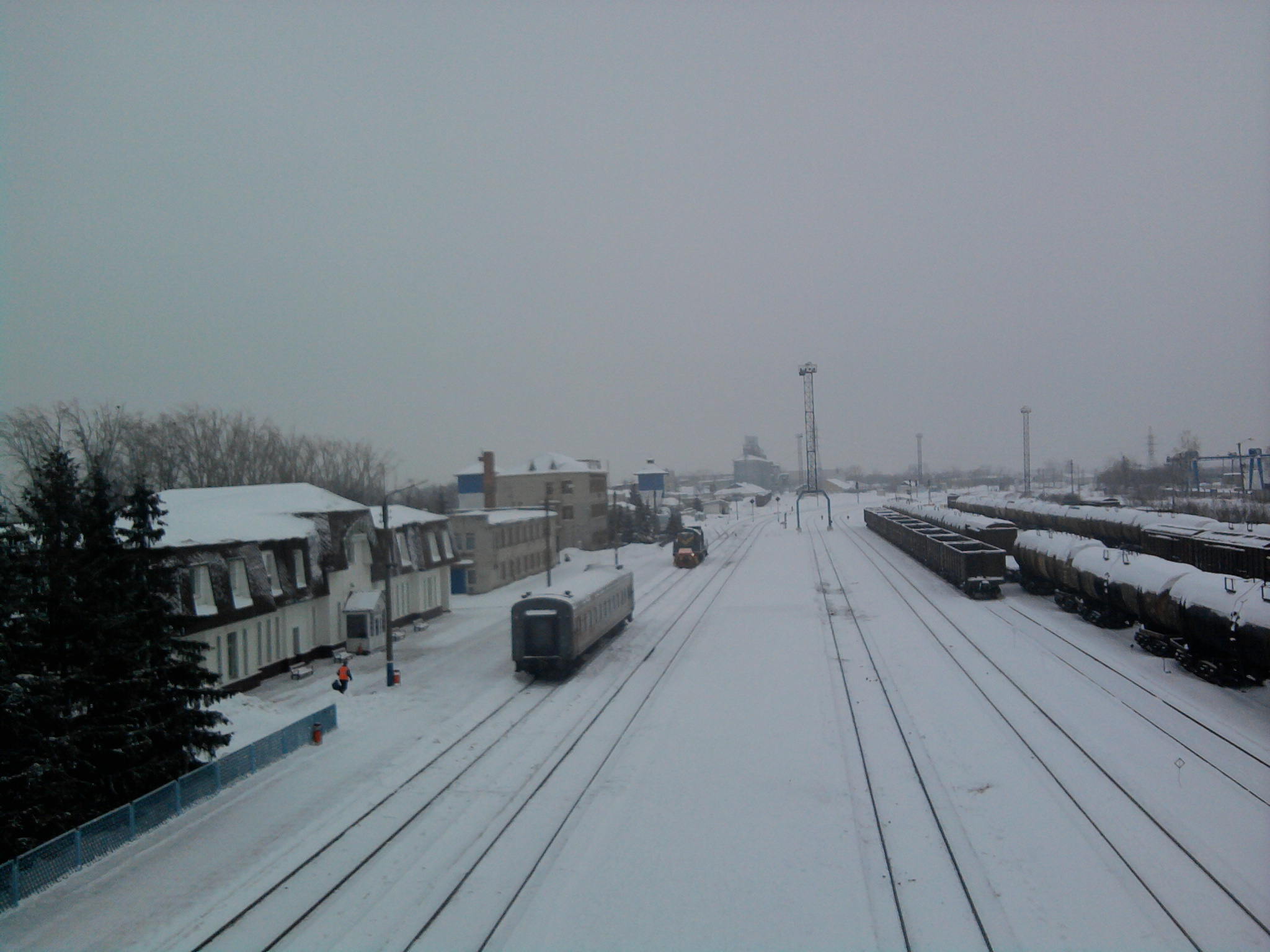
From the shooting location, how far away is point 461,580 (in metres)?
50.4

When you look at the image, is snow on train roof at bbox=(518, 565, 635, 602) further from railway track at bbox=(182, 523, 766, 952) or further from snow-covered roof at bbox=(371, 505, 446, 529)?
snow-covered roof at bbox=(371, 505, 446, 529)

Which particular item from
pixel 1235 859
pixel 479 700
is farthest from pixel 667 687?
pixel 1235 859

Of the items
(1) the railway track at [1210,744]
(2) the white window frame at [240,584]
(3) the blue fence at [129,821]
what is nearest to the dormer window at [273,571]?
(2) the white window frame at [240,584]

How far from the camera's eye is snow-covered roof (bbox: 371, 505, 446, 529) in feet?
114

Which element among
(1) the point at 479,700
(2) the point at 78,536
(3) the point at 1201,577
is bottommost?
(1) the point at 479,700

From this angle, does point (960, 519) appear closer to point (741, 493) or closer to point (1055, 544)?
point (1055, 544)

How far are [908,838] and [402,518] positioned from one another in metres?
28.5

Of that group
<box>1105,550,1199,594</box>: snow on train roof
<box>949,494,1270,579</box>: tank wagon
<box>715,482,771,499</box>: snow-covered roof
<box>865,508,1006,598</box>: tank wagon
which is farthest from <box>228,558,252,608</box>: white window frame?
<box>715,482,771,499</box>: snow-covered roof

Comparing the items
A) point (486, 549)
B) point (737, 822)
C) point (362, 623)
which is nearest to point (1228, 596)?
point (737, 822)

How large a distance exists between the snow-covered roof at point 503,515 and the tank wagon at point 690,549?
11090 millimetres

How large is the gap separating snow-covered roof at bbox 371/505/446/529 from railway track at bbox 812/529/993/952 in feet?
70.4

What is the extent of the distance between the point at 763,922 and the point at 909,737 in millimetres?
8774

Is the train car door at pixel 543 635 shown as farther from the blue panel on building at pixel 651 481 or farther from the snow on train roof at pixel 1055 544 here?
the blue panel on building at pixel 651 481

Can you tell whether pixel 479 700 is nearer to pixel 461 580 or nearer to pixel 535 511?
pixel 461 580
